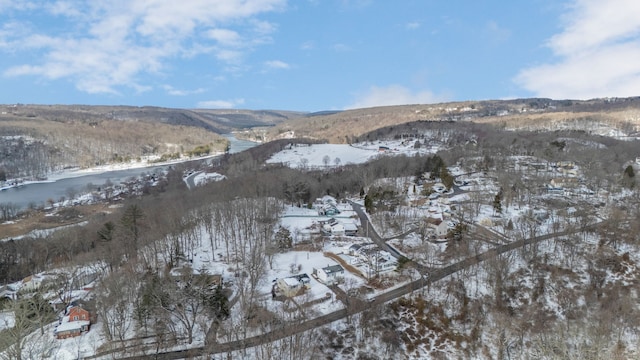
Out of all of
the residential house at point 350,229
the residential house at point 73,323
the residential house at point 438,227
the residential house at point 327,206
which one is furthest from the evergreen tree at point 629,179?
the residential house at point 73,323

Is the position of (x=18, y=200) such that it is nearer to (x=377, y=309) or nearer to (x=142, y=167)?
(x=142, y=167)

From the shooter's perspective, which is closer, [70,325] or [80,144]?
[70,325]

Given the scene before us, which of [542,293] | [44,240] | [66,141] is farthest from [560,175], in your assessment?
[66,141]

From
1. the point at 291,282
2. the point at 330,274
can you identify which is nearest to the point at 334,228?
the point at 330,274

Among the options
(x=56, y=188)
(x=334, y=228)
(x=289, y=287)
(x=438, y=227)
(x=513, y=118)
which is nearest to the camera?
(x=289, y=287)

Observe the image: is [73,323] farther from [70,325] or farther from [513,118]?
[513,118]

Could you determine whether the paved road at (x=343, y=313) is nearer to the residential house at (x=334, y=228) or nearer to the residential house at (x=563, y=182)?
the residential house at (x=334, y=228)
